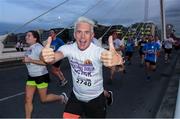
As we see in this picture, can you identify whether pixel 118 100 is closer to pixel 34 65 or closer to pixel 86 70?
pixel 34 65

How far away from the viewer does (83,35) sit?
5410mm

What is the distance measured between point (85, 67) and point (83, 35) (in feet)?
1.38

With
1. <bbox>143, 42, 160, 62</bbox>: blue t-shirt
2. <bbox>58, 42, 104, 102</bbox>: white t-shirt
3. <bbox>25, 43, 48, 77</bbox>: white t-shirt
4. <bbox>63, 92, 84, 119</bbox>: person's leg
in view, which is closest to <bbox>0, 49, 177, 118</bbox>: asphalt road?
<bbox>25, 43, 48, 77</bbox>: white t-shirt

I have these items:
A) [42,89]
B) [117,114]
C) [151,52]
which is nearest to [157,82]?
[151,52]

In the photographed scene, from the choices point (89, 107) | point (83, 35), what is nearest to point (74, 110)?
point (89, 107)

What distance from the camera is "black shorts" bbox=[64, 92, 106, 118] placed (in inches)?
227

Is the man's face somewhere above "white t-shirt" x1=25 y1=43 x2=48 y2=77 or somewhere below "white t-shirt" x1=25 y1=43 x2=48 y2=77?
above

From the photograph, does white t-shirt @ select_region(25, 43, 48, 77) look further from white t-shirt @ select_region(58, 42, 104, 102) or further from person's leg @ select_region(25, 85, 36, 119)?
white t-shirt @ select_region(58, 42, 104, 102)

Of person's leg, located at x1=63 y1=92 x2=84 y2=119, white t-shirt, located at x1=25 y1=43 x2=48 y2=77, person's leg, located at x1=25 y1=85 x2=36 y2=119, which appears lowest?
person's leg, located at x1=25 y1=85 x2=36 y2=119

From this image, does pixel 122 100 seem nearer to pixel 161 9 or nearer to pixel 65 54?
pixel 65 54

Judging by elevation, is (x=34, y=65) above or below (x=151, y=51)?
above

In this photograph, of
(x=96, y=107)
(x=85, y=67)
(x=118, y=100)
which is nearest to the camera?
(x=85, y=67)

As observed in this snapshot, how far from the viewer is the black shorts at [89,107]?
18.9ft

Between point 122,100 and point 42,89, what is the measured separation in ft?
12.4
